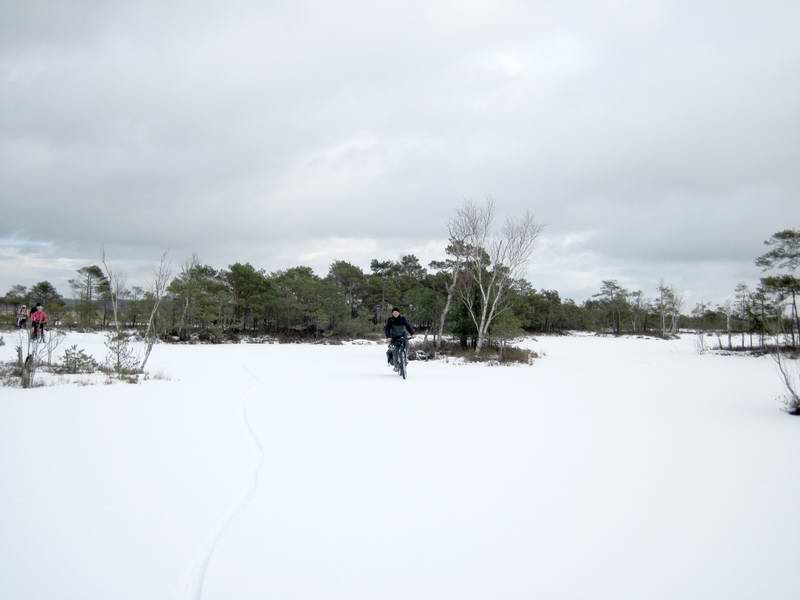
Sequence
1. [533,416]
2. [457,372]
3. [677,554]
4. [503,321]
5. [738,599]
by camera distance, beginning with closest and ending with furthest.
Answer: [738,599], [677,554], [533,416], [457,372], [503,321]

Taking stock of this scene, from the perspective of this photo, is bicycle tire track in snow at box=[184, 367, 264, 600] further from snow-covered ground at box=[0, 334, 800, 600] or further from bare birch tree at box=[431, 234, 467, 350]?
bare birch tree at box=[431, 234, 467, 350]

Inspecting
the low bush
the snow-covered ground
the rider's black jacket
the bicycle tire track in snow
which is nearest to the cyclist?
the rider's black jacket

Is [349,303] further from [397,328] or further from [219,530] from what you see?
[219,530]

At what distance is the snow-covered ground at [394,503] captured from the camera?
255 centimetres

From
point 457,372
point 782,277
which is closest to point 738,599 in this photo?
point 457,372

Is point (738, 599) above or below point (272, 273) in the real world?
below

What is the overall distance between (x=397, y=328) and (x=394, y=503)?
→ 8.94m

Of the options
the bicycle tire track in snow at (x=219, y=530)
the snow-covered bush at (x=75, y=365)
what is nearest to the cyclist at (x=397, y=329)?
the bicycle tire track in snow at (x=219, y=530)

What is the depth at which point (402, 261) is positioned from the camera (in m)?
59.8

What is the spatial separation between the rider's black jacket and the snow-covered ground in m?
4.85

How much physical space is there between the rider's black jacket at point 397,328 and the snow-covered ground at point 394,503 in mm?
4847

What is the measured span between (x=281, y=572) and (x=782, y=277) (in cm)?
3236

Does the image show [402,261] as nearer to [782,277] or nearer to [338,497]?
[782,277]

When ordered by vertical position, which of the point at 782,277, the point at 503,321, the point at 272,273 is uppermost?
the point at 272,273
